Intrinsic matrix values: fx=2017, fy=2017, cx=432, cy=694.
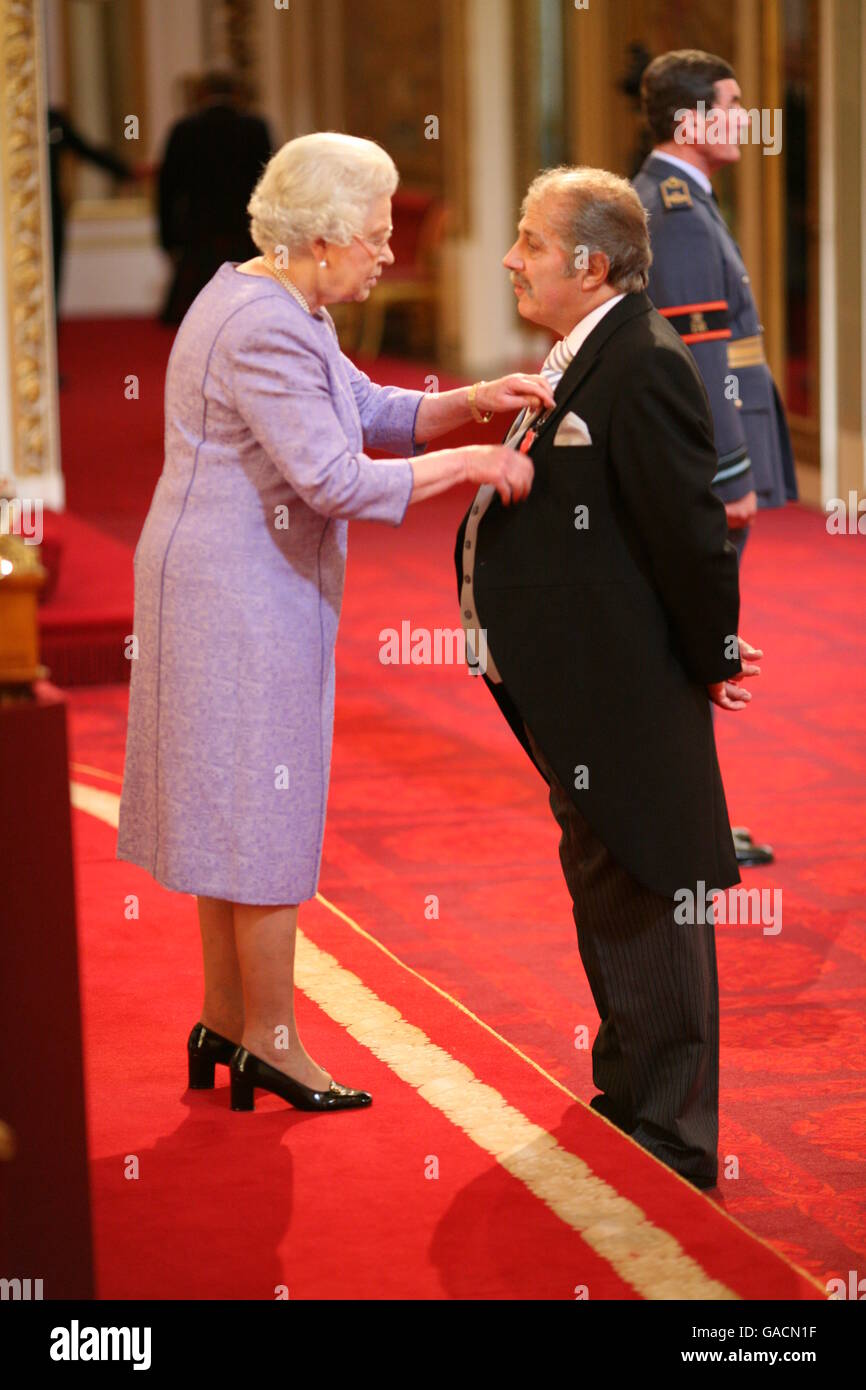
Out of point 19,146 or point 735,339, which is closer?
point 735,339

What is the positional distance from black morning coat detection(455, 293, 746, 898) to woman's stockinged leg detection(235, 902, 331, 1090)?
1.65ft

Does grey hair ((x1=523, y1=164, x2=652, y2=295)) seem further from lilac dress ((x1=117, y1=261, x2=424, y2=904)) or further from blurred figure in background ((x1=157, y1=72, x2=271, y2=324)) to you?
blurred figure in background ((x1=157, y1=72, x2=271, y2=324))

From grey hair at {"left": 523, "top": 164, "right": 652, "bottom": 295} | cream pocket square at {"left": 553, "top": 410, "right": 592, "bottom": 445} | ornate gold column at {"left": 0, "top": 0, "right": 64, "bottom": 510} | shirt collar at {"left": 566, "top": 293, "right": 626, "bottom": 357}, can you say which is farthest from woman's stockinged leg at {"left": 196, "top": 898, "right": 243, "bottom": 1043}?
ornate gold column at {"left": 0, "top": 0, "right": 64, "bottom": 510}

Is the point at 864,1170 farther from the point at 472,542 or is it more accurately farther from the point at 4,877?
the point at 4,877

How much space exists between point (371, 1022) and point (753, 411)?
66.4 inches

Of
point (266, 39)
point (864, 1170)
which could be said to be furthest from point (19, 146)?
point (266, 39)

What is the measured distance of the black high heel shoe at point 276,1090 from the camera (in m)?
3.19

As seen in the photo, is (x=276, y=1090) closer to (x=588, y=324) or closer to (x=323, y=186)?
(x=588, y=324)

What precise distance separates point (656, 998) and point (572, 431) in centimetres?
89

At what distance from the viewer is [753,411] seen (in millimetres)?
4457

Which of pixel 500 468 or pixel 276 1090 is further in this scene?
pixel 276 1090

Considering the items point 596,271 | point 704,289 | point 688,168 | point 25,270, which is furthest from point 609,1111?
point 25,270

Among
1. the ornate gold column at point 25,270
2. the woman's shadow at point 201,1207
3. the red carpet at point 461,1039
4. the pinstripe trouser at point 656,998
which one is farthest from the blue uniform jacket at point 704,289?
the ornate gold column at point 25,270

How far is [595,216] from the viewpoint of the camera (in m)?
2.97
